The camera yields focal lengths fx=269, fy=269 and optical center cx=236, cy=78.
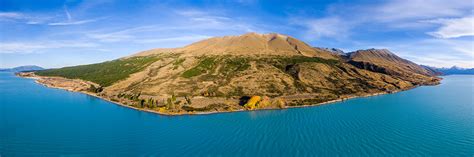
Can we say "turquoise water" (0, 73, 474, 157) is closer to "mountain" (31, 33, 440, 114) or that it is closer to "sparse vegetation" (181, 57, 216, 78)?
"mountain" (31, 33, 440, 114)

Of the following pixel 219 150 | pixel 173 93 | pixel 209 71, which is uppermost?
pixel 209 71

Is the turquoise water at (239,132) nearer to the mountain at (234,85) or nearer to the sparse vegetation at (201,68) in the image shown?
the mountain at (234,85)

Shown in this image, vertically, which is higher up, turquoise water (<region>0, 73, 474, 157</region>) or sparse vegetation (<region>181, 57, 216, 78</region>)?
sparse vegetation (<region>181, 57, 216, 78</region>)

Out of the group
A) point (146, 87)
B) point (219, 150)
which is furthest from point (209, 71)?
point (219, 150)

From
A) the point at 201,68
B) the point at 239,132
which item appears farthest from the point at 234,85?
the point at 239,132

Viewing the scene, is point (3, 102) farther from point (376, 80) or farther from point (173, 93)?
point (376, 80)

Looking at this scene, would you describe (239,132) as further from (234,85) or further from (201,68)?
(201,68)

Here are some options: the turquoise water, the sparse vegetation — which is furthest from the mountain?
the turquoise water

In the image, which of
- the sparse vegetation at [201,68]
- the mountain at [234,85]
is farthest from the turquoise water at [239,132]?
the sparse vegetation at [201,68]
